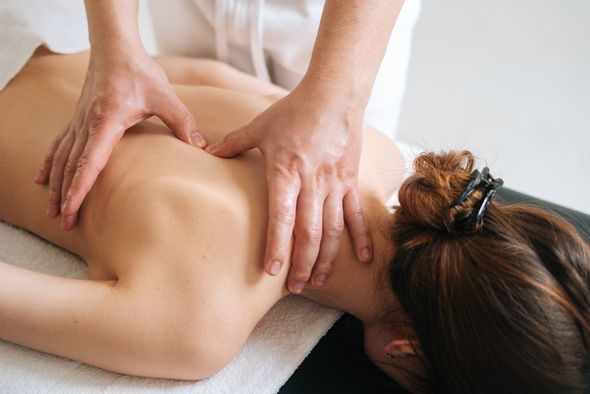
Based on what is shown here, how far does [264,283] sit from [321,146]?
23 centimetres

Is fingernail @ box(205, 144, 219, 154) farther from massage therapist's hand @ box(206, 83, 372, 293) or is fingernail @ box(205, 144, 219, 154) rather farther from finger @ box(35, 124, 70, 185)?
finger @ box(35, 124, 70, 185)

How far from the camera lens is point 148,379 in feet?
2.69

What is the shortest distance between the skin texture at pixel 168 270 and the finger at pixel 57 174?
51mm

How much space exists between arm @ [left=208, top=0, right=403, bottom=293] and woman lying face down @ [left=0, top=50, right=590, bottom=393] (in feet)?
0.12

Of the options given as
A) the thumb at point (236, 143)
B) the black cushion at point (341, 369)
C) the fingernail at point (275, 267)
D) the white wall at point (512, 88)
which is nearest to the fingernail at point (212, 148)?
the thumb at point (236, 143)

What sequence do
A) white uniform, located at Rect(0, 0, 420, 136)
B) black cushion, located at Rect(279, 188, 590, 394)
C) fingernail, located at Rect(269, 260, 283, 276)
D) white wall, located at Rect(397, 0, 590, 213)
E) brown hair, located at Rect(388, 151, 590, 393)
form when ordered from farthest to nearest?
white wall, located at Rect(397, 0, 590, 213), white uniform, located at Rect(0, 0, 420, 136), black cushion, located at Rect(279, 188, 590, 394), fingernail, located at Rect(269, 260, 283, 276), brown hair, located at Rect(388, 151, 590, 393)

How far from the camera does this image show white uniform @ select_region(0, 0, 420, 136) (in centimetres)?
119

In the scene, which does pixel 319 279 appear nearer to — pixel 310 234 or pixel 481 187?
pixel 310 234

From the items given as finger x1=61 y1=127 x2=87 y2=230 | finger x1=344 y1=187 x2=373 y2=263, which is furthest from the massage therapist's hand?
finger x1=61 y1=127 x2=87 y2=230

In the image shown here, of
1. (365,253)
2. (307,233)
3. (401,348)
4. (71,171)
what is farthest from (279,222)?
(71,171)

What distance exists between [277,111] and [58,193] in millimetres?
409

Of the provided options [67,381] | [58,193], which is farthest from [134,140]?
[67,381]

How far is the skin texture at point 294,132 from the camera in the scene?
0.83 metres

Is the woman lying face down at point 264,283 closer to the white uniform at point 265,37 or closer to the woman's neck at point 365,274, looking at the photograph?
the woman's neck at point 365,274
